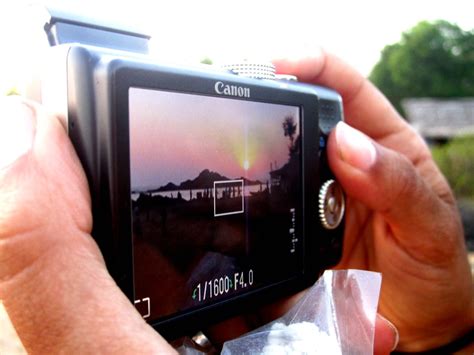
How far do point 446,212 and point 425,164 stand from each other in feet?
0.56

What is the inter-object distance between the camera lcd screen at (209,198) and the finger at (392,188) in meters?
0.13

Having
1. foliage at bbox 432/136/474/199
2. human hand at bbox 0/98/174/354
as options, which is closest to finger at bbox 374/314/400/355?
human hand at bbox 0/98/174/354

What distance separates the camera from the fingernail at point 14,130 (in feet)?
1.64

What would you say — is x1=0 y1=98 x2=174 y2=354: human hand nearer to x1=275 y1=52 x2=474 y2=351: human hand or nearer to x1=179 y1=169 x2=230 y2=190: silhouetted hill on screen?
x1=179 y1=169 x2=230 y2=190: silhouetted hill on screen

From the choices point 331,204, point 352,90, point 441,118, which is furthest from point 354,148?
point 441,118

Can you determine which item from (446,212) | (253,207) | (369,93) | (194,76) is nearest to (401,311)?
(446,212)

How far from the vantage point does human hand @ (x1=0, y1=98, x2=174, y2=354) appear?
49 centimetres

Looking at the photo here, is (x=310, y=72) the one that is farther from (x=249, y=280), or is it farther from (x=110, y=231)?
(x=110, y=231)

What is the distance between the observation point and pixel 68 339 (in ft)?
1.70

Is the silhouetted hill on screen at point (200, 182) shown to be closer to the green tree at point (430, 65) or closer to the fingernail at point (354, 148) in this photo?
the fingernail at point (354, 148)

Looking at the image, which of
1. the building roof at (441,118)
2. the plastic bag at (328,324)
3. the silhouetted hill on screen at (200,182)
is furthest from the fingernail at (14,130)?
the building roof at (441,118)

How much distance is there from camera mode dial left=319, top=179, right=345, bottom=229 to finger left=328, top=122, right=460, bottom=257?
22 mm

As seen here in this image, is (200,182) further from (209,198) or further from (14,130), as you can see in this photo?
(14,130)

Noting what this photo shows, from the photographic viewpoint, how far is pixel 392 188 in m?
0.97
